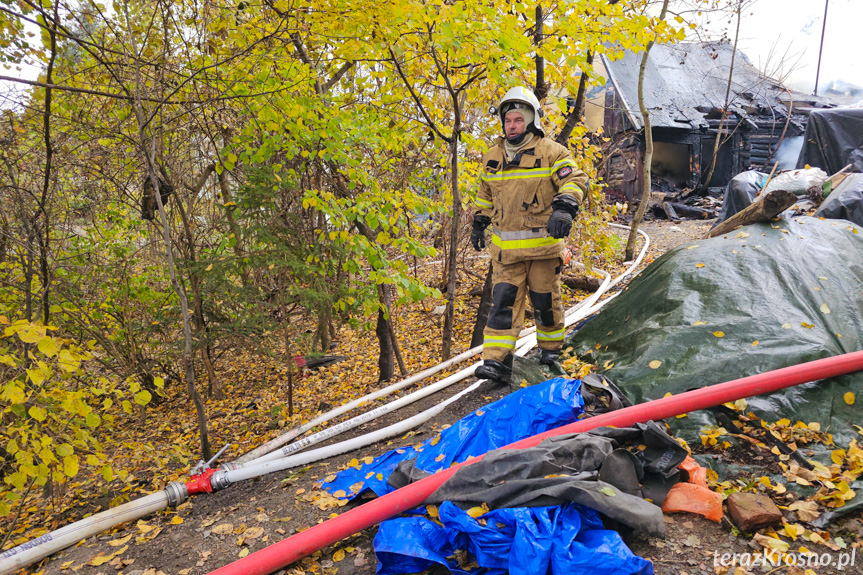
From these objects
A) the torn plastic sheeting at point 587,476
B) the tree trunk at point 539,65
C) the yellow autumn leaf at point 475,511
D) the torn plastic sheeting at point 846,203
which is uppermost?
the tree trunk at point 539,65

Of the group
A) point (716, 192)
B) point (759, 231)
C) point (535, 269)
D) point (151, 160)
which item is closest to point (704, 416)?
point (535, 269)

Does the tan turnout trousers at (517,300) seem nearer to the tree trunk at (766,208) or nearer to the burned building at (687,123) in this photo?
the tree trunk at (766,208)

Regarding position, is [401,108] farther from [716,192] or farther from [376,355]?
[716,192]

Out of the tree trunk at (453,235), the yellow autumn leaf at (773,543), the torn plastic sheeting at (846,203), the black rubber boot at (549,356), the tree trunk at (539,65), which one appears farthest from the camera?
the torn plastic sheeting at (846,203)

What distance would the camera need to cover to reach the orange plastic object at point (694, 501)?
2.25 meters

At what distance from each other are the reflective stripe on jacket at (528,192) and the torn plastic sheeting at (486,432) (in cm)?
132

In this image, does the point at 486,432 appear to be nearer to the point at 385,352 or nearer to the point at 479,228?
the point at 479,228

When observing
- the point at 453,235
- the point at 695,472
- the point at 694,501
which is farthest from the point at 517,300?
the point at 694,501

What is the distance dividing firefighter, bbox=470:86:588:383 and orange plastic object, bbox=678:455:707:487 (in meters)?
1.82

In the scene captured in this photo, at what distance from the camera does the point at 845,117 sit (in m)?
8.30

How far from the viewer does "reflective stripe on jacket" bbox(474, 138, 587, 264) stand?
155 inches

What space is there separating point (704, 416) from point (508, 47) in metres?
2.89

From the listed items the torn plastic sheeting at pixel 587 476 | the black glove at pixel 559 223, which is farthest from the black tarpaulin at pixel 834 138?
the torn plastic sheeting at pixel 587 476

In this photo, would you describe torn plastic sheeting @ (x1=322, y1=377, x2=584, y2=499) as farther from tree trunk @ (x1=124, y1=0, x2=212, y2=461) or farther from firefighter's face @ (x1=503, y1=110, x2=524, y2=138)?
firefighter's face @ (x1=503, y1=110, x2=524, y2=138)
